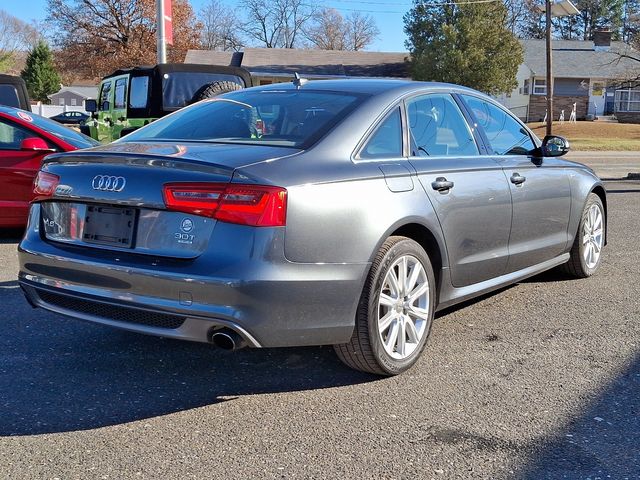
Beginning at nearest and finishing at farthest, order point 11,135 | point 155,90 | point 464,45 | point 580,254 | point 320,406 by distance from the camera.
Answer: point 320,406 → point 580,254 → point 11,135 → point 155,90 → point 464,45

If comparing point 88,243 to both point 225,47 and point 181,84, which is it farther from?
point 225,47

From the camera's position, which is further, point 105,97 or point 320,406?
point 105,97

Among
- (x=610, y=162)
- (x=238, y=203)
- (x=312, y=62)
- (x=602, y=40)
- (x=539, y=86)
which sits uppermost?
(x=602, y=40)

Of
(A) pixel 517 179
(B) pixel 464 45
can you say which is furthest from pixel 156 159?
(B) pixel 464 45

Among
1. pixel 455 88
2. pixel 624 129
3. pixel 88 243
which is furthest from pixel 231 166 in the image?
pixel 624 129

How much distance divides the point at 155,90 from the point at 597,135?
32367 millimetres

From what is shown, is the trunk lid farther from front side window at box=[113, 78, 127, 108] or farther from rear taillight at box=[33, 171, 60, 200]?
front side window at box=[113, 78, 127, 108]

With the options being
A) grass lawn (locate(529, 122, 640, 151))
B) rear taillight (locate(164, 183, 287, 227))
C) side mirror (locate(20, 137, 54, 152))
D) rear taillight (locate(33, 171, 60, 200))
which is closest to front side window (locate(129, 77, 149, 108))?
side mirror (locate(20, 137, 54, 152))

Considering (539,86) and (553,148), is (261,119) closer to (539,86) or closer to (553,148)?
(553,148)

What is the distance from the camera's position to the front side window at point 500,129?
16.6ft

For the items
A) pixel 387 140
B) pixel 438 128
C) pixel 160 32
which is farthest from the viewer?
pixel 160 32

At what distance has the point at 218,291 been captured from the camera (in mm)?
3240

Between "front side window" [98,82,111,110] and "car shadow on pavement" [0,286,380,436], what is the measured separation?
923 centimetres

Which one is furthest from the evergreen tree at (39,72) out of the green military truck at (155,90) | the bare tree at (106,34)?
the green military truck at (155,90)
